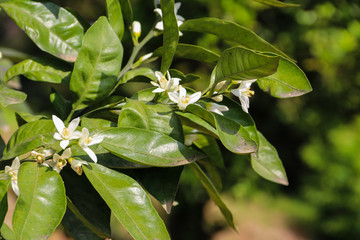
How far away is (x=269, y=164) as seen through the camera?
888mm

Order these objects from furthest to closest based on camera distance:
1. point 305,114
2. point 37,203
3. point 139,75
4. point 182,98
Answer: point 305,114
point 139,75
point 182,98
point 37,203

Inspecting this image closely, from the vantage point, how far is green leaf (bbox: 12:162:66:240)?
2.01 ft

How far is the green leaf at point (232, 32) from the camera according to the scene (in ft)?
2.81

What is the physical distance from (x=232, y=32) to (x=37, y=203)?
50cm

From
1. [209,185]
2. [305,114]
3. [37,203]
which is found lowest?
[305,114]

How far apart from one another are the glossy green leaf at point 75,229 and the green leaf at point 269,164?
0.35m

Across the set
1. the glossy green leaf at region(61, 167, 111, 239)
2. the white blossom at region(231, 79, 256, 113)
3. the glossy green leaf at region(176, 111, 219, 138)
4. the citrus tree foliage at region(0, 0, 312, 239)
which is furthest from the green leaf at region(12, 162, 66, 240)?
the white blossom at region(231, 79, 256, 113)

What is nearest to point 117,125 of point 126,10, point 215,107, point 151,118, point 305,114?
point 151,118

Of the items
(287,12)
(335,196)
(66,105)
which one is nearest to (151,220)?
(66,105)

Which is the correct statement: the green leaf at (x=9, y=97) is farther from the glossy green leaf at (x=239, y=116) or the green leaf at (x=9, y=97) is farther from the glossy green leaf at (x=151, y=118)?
the glossy green leaf at (x=239, y=116)

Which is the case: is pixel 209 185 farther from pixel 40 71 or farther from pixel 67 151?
pixel 40 71

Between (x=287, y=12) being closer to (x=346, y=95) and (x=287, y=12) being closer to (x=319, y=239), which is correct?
(x=346, y=95)

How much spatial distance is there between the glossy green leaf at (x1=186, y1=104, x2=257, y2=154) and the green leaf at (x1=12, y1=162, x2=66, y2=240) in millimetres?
248

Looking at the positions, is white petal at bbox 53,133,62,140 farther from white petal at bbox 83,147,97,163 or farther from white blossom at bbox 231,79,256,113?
white blossom at bbox 231,79,256,113
